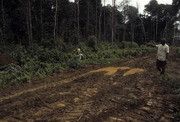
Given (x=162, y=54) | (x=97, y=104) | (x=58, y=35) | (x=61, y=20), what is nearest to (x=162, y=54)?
(x=162, y=54)

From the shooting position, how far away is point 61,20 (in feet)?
101

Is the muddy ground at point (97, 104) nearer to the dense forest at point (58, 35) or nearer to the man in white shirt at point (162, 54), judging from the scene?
the man in white shirt at point (162, 54)

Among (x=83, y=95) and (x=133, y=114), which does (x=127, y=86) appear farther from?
(x=133, y=114)

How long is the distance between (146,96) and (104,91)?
A: 139cm

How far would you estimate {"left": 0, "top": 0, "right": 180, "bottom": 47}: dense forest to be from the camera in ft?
68.5

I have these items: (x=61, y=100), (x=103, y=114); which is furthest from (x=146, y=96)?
(x=61, y=100)

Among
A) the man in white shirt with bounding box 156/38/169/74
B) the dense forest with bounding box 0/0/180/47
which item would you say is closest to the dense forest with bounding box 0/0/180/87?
the dense forest with bounding box 0/0/180/47

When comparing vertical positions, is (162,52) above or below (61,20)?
below

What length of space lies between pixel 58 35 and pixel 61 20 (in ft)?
14.9

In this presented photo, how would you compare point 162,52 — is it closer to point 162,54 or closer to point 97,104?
point 162,54

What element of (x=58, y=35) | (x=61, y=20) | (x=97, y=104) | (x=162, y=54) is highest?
(x=61, y=20)

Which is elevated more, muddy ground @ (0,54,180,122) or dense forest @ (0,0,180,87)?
dense forest @ (0,0,180,87)

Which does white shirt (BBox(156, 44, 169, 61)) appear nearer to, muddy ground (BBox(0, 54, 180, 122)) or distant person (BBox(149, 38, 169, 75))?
distant person (BBox(149, 38, 169, 75))

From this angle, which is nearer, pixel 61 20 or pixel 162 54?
pixel 162 54
